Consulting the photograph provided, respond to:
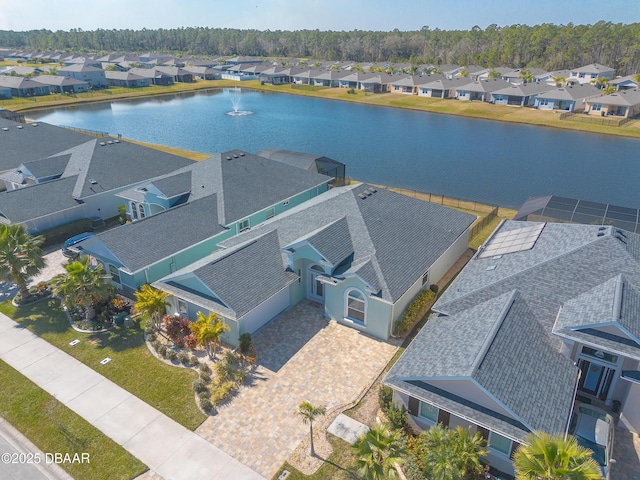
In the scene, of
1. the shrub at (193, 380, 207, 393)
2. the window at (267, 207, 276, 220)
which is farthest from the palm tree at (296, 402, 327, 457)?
the window at (267, 207, 276, 220)

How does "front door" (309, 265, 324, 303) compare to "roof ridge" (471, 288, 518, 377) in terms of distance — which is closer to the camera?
"roof ridge" (471, 288, 518, 377)

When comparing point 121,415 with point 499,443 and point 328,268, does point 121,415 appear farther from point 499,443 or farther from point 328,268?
point 499,443

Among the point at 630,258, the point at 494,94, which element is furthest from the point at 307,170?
the point at 494,94

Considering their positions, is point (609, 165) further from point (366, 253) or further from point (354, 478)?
point (354, 478)

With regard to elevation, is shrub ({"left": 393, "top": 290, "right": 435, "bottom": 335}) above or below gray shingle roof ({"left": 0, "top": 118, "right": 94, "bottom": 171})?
below

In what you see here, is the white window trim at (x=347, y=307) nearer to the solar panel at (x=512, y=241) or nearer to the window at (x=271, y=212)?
the solar panel at (x=512, y=241)

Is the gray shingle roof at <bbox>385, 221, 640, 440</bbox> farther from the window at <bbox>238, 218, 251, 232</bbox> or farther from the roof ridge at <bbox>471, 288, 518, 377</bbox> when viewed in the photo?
the window at <bbox>238, 218, 251, 232</bbox>
